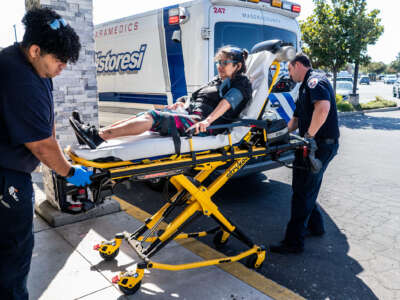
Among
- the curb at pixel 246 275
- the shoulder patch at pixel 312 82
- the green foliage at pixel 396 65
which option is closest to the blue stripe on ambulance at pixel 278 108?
the shoulder patch at pixel 312 82

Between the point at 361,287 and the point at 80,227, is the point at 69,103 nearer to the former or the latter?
the point at 80,227

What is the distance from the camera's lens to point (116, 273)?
123 inches

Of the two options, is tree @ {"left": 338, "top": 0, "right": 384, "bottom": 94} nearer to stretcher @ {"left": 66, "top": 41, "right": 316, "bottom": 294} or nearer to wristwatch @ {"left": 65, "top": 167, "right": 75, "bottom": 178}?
stretcher @ {"left": 66, "top": 41, "right": 316, "bottom": 294}

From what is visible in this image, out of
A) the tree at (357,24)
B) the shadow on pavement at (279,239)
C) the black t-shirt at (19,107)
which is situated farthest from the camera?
the tree at (357,24)

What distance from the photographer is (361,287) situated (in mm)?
3021

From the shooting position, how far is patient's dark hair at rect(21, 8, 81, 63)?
187cm

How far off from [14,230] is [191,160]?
1288 mm

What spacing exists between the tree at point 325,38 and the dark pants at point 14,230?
14382 millimetres

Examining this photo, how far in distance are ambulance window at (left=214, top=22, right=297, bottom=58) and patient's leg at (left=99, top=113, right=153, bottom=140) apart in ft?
7.53

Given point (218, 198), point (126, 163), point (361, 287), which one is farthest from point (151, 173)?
point (218, 198)

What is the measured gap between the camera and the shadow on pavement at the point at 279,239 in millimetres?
3037

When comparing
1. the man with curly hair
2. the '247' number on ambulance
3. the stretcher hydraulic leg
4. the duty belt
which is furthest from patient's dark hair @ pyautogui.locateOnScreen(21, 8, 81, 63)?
the '247' number on ambulance

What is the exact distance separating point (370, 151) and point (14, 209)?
308 inches

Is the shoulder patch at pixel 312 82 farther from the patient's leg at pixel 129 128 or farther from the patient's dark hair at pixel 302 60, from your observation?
the patient's leg at pixel 129 128
